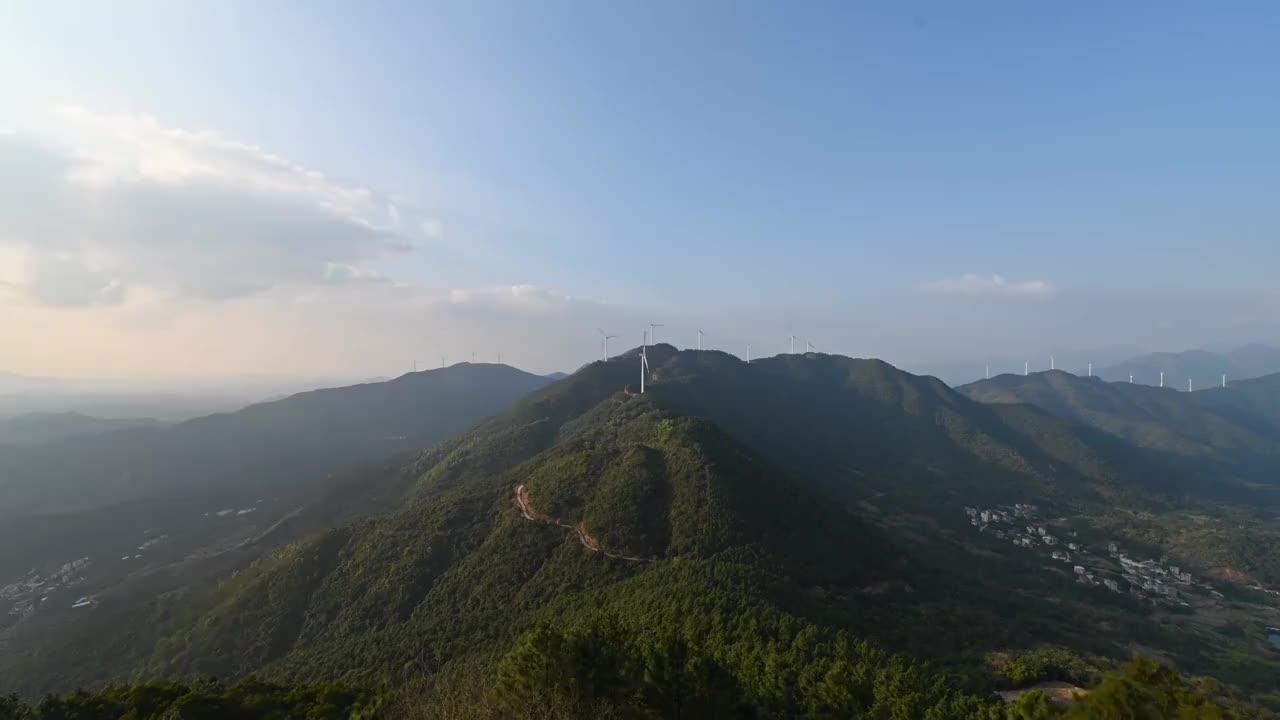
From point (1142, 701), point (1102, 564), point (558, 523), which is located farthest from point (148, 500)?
point (1102, 564)

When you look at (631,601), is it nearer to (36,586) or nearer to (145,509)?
(36,586)

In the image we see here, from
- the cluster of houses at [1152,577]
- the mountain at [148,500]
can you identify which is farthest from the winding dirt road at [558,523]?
the cluster of houses at [1152,577]

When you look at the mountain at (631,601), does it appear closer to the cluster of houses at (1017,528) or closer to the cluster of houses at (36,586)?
the cluster of houses at (1017,528)

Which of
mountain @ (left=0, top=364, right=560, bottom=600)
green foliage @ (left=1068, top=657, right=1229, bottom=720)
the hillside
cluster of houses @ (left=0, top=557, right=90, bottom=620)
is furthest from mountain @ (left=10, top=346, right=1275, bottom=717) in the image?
mountain @ (left=0, top=364, right=560, bottom=600)

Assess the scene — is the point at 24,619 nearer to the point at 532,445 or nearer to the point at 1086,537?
the point at 532,445

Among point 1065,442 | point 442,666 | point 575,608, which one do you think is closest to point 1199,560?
point 1065,442

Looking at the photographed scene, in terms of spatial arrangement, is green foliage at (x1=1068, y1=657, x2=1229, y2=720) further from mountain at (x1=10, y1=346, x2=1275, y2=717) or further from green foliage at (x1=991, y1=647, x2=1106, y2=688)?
green foliage at (x1=991, y1=647, x2=1106, y2=688)
